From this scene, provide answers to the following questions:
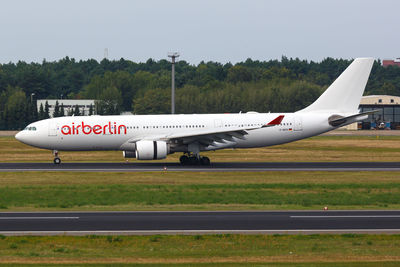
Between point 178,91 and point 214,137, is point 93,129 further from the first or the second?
point 178,91

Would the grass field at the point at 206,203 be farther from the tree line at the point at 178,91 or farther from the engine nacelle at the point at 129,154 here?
the tree line at the point at 178,91

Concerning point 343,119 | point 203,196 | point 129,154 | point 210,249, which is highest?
point 343,119

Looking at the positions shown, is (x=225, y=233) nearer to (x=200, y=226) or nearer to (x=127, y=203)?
(x=200, y=226)

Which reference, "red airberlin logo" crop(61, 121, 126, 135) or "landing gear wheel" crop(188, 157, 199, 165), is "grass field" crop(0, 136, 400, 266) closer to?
"landing gear wheel" crop(188, 157, 199, 165)

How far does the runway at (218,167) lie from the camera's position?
41438 mm

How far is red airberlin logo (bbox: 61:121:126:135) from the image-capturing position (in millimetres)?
44656

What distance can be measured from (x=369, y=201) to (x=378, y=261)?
11831mm

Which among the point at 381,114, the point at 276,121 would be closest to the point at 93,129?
the point at 276,121

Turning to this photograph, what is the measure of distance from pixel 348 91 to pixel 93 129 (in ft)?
60.4

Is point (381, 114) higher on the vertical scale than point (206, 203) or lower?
higher

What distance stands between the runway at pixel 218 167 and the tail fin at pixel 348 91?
424 centimetres

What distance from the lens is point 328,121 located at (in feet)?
152

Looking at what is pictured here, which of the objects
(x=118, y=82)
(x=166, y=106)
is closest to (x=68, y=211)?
(x=166, y=106)

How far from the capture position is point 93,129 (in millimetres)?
44688
